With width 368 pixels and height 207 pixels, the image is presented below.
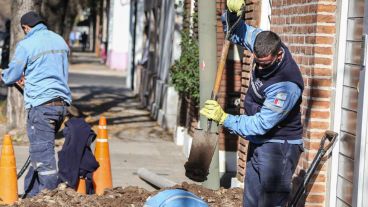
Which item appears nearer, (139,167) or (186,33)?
(139,167)

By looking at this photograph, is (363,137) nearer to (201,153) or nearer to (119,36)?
(201,153)

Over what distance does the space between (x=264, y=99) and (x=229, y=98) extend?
593cm

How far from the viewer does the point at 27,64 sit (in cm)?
819

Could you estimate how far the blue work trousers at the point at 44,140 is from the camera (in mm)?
8125

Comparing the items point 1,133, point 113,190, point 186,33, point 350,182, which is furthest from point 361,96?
point 1,133

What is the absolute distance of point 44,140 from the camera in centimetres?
815

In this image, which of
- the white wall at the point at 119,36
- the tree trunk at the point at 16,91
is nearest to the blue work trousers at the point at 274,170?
the tree trunk at the point at 16,91

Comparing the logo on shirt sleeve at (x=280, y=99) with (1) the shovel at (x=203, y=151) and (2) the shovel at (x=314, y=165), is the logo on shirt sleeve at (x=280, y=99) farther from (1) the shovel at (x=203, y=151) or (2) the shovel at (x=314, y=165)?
(2) the shovel at (x=314, y=165)

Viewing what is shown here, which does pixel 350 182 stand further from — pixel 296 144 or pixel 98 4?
pixel 98 4

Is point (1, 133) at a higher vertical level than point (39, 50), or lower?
lower

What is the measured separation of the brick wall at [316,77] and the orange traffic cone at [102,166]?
2923mm

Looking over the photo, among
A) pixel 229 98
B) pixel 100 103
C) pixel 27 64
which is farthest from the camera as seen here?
pixel 100 103

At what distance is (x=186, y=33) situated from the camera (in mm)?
13047

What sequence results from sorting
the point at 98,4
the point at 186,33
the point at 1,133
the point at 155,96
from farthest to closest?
the point at 98,4 → the point at 155,96 → the point at 1,133 → the point at 186,33
